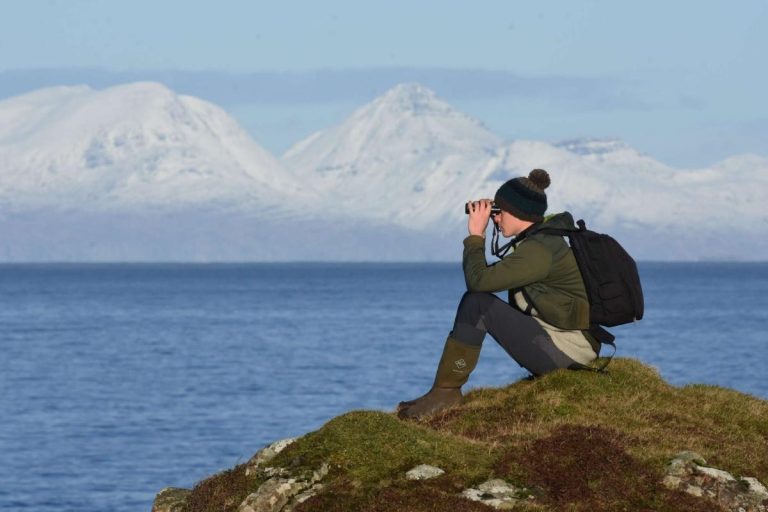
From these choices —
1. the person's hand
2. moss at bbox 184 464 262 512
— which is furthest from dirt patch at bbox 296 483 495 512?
the person's hand

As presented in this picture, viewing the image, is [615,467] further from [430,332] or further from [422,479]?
[430,332]

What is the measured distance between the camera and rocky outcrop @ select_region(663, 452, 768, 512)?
1366 cm

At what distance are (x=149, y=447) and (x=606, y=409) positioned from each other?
4324 cm

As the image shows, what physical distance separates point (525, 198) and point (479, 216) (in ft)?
2.02

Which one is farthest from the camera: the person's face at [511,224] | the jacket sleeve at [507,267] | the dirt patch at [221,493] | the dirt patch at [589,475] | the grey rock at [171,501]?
the person's face at [511,224]

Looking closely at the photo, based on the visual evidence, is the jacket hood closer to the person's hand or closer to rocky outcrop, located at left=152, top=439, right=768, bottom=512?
the person's hand

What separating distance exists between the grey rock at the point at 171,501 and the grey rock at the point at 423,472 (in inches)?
124

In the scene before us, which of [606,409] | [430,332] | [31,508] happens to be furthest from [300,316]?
[606,409]

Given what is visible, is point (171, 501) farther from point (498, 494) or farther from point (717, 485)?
point (717, 485)

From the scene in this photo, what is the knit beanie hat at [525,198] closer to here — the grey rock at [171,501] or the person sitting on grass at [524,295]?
the person sitting on grass at [524,295]

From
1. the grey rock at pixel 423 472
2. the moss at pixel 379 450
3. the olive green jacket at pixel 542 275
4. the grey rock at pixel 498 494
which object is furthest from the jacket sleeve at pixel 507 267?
the grey rock at pixel 498 494

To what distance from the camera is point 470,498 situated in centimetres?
1328

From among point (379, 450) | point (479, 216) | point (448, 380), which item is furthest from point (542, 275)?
point (379, 450)

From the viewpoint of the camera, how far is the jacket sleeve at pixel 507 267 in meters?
15.4
